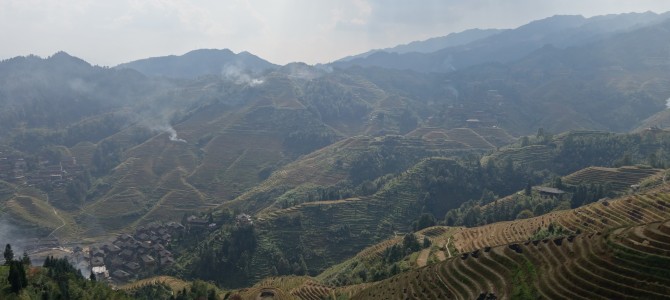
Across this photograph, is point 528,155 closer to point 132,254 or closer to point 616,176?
point 616,176

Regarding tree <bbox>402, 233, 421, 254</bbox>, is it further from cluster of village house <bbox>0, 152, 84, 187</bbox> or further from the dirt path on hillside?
cluster of village house <bbox>0, 152, 84, 187</bbox>

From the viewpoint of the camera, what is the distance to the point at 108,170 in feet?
598

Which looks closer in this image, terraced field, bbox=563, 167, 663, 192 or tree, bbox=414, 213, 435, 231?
tree, bbox=414, 213, 435, 231

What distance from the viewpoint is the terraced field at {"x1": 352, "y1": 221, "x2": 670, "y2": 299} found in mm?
36406

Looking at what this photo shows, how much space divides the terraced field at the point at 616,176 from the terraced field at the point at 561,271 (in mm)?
70637

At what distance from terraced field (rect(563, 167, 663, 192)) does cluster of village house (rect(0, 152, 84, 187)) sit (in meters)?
153

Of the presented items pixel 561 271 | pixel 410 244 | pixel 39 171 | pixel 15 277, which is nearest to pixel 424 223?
pixel 410 244

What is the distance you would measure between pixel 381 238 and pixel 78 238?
76.8 metres

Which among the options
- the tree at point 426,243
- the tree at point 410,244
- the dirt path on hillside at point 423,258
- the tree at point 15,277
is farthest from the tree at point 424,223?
the tree at point 15,277

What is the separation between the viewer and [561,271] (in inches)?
1656

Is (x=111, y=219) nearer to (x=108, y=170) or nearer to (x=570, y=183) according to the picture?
(x=108, y=170)

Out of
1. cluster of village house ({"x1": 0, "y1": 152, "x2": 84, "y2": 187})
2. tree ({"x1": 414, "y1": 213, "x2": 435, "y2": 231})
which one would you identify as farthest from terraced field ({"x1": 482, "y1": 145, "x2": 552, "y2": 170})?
cluster of village house ({"x1": 0, "y1": 152, "x2": 84, "y2": 187})

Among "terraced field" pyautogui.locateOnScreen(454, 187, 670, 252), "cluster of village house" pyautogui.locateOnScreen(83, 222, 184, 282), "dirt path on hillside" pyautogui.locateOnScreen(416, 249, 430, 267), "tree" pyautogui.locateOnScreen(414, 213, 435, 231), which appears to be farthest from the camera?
"tree" pyautogui.locateOnScreen(414, 213, 435, 231)

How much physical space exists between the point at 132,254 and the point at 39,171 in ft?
290
